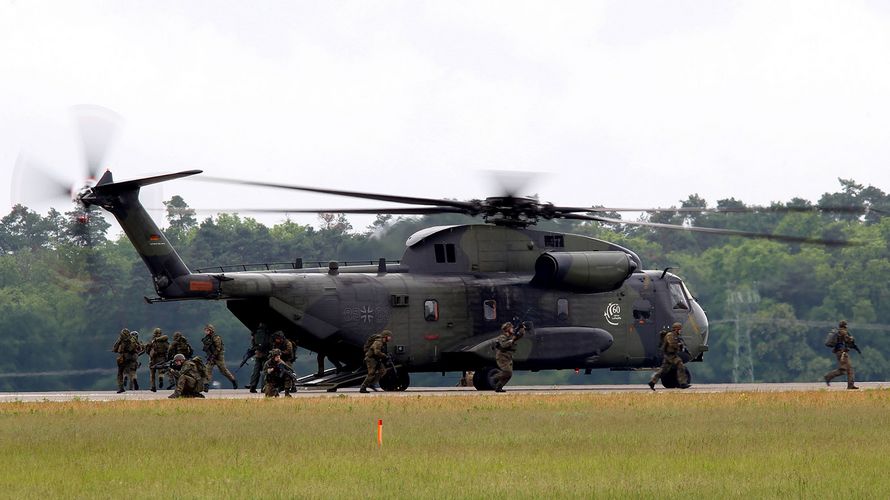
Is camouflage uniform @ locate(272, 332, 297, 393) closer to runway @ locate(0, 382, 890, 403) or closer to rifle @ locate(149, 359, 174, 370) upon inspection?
runway @ locate(0, 382, 890, 403)

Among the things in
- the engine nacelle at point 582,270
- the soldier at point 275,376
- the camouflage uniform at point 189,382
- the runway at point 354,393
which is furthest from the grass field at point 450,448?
the engine nacelle at point 582,270

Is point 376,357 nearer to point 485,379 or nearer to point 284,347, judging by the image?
point 284,347

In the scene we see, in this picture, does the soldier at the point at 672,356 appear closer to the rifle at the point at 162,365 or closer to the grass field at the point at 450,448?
the grass field at the point at 450,448

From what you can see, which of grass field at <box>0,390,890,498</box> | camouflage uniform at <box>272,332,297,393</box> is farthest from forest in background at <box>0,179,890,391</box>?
grass field at <box>0,390,890,498</box>

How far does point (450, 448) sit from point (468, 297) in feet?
53.1

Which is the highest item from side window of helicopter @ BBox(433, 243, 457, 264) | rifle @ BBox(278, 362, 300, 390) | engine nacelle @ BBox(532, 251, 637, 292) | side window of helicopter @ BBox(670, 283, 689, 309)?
side window of helicopter @ BBox(433, 243, 457, 264)

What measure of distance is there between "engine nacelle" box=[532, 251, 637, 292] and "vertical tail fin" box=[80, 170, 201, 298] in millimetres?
9115

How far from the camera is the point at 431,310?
120ft

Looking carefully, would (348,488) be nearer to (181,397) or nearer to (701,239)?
(181,397)

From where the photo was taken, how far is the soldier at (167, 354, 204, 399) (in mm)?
32531

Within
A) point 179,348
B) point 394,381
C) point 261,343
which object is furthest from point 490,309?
point 179,348

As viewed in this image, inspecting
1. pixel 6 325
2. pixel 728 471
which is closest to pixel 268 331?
pixel 728 471

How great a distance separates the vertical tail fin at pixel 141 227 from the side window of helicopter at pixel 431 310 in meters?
5.93

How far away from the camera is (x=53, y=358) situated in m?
80.8
